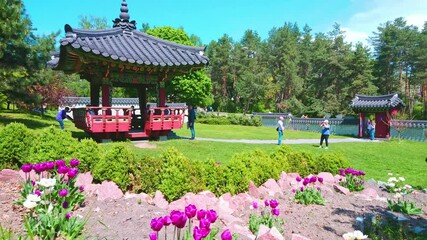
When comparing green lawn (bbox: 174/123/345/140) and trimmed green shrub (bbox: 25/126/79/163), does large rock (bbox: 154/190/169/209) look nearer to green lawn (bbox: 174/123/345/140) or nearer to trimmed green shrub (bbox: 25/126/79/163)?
trimmed green shrub (bbox: 25/126/79/163)

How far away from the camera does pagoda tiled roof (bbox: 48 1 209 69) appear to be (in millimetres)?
10258

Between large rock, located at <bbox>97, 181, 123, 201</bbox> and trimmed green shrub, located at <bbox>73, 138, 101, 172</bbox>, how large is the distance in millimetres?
856

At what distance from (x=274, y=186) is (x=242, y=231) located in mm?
2293

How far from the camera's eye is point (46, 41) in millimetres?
15742

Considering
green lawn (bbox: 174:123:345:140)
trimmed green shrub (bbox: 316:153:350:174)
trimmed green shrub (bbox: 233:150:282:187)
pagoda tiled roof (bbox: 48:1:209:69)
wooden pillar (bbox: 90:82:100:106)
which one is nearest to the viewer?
trimmed green shrub (bbox: 233:150:282:187)

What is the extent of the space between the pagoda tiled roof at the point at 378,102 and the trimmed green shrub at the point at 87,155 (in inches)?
882

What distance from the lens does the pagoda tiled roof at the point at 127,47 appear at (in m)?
10.3

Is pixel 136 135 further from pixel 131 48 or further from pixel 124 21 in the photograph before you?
pixel 124 21

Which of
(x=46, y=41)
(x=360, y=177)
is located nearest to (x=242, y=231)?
(x=360, y=177)

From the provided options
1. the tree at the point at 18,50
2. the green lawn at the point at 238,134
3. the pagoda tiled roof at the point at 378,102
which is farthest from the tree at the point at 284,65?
the tree at the point at 18,50

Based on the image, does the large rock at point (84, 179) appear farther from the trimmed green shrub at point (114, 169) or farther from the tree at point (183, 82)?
the tree at point (183, 82)

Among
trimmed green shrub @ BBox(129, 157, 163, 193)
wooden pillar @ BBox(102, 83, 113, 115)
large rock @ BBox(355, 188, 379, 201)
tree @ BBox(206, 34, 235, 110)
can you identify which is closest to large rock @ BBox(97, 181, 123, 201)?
trimmed green shrub @ BBox(129, 157, 163, 193)

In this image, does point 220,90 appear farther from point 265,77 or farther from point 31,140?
point 31,140

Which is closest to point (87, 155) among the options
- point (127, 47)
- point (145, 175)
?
point (145, 175)
